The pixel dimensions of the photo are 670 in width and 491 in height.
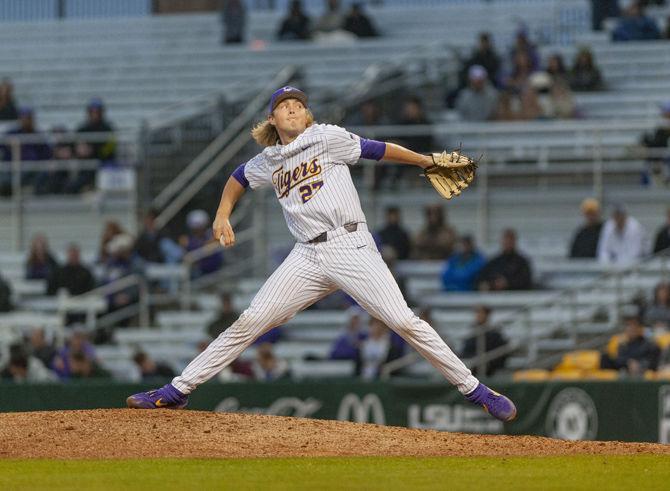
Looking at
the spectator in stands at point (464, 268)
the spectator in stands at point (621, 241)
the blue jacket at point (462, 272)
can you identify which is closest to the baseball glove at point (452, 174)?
the spectator in stands at point (621, 241)

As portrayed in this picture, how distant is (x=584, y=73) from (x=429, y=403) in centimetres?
664

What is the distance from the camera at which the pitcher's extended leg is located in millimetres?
9547

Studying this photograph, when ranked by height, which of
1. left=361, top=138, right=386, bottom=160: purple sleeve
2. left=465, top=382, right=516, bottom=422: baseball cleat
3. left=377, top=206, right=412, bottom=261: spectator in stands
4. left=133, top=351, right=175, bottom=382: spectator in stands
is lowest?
left=133, top=351, right=175, bottom=382: spectator in stands

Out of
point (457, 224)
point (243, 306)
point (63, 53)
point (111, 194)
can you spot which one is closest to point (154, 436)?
point (243, 306)

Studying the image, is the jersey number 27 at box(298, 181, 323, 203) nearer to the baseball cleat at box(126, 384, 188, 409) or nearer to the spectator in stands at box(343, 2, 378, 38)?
the baseball cleat at box(126, 384, 188, 409)

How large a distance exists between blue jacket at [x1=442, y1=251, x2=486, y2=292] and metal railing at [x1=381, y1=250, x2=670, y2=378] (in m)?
0.73

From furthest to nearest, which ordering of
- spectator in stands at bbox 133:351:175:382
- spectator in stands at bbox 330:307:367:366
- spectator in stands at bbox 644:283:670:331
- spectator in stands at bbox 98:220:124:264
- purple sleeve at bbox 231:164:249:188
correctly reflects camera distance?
spectator in stands at bbox 98:220:124:264 → spectator in stands at bbox 330:307:367:366 → spectator in stands at bbox 133:351:175:382 → spectator in stands at bbox 644:283:670:331 → purple sleeve at bbox 231:164:249:188

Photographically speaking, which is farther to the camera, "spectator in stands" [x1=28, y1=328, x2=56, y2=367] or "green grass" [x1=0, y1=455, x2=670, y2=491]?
"spectator in stands" [x1=28, y1=328, x2=56, y2=367]

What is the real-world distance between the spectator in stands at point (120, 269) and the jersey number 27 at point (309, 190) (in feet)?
32.6

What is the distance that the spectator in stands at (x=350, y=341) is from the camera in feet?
56.0

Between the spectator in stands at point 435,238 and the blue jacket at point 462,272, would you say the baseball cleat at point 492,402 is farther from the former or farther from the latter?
the spectator in stands at point 435,238

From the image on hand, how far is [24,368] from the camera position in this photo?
17.6 meters

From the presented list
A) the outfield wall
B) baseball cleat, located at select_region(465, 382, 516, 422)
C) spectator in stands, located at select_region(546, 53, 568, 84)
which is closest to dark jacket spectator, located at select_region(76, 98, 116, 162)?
the outfield wall

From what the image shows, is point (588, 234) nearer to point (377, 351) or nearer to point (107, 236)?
point (377, 351)
